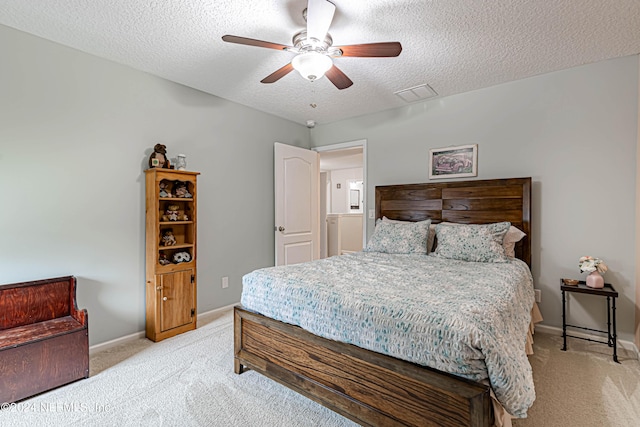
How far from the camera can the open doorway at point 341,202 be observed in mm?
6902

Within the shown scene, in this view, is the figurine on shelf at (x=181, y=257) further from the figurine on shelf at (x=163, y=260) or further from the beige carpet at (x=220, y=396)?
the beige carpet at (x=220, y=396)

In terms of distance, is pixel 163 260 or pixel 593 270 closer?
pixel 593 270

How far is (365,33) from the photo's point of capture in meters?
2.26

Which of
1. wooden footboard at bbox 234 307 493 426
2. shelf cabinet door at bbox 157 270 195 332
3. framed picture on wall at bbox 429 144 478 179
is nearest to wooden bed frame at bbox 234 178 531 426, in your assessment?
wooden footboard at bbox 234 307 493 426

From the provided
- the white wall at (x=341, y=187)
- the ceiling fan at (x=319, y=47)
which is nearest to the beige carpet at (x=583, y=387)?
the ceiling fan at (x=319, y=47)

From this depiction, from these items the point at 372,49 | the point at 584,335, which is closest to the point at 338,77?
the point at 372,49

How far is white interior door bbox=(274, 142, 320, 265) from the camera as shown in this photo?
414 centimetres

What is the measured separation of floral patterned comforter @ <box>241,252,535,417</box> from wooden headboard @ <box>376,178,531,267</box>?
0.74m

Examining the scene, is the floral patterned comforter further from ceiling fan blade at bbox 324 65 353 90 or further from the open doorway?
the open doorway

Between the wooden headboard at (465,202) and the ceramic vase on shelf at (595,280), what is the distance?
1.55 ft

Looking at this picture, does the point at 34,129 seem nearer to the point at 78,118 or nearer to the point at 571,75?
the point at 78,118

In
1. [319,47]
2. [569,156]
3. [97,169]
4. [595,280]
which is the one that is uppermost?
[319,47]

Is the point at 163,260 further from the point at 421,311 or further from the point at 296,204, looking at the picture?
the point at 421,311

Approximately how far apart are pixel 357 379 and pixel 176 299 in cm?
201
